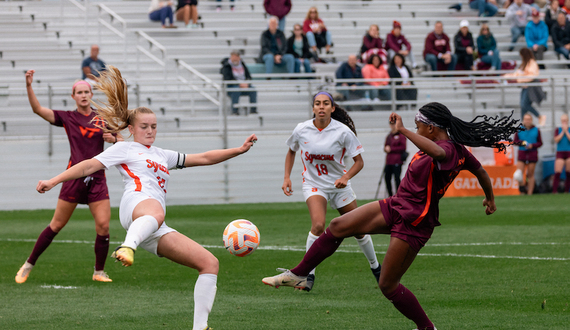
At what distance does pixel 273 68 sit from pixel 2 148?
24.4 feet

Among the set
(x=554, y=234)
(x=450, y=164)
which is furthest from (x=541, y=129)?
(x=450, y=164)

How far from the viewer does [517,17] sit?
2458cm

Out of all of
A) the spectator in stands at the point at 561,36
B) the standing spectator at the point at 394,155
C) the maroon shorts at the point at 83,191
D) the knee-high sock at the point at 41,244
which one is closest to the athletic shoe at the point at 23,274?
the knee-high sock at the point at 41,244

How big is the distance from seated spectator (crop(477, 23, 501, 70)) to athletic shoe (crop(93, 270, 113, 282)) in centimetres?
1706

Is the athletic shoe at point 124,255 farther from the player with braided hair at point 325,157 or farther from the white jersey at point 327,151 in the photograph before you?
the white jersey at point 327,151

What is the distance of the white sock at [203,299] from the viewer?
16.9ft

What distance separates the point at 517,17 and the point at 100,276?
1996 centimetres

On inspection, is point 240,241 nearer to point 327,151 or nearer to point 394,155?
point 327,151

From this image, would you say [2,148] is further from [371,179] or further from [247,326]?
[247,326]

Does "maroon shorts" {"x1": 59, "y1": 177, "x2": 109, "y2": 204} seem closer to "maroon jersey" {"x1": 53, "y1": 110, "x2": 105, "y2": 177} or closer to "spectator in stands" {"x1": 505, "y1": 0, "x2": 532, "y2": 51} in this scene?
"maroon jersey" {"x1": 53, "y1": 110, "x2": 105, "y2": 177}

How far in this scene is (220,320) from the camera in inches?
240

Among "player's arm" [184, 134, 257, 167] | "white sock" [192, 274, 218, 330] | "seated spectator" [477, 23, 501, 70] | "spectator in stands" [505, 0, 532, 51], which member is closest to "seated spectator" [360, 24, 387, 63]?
"seated spectator" [477, 23, 501, 70]

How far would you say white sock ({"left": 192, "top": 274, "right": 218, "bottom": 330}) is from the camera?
514cm

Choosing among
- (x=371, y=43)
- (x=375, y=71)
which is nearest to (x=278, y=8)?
(x=371, y=43)
